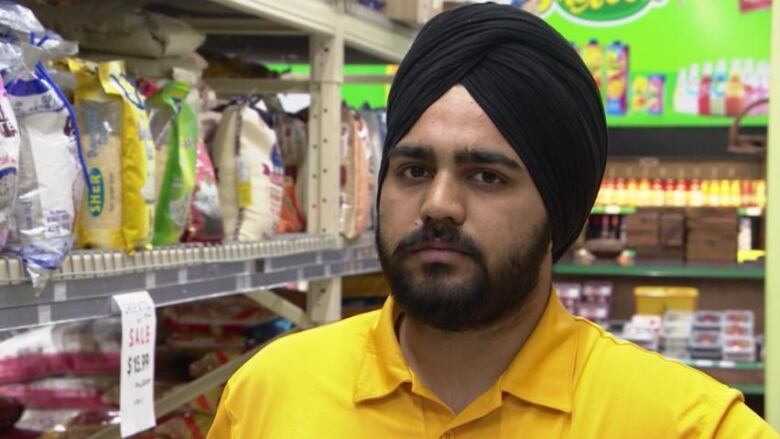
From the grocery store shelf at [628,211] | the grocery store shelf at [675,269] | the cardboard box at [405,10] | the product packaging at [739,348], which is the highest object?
the cardboard box at [405,10]

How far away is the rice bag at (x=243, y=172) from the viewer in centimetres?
276

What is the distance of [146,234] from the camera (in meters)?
A: 2.19

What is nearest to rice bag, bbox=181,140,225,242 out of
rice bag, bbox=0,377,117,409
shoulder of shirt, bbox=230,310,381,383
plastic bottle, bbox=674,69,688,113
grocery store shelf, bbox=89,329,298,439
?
grocery store shelf, bbox=89,329,298,439

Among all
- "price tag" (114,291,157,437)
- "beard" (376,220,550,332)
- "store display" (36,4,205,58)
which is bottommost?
"price tag" (114,291,157,437)

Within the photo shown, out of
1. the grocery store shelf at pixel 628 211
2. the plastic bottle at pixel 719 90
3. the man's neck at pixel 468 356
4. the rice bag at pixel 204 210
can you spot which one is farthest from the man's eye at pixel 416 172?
the plastic bottle at pixel 719 90

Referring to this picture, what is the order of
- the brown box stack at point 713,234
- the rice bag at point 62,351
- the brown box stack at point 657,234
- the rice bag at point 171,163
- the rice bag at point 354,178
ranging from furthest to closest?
the brown box stack at point 657,234
the brown box stack at point 713,234
the rice bag at point 354,178
the rice bag at point 62,351
the rice bag at point 171,163

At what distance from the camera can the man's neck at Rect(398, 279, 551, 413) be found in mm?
1439

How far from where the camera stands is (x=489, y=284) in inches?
53.7

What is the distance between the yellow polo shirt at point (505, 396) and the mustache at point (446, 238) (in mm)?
158

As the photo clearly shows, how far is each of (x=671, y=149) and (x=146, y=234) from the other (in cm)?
616

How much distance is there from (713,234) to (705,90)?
1.05 meters

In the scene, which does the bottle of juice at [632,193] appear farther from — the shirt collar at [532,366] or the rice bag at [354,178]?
the shirt collar at [532,366]

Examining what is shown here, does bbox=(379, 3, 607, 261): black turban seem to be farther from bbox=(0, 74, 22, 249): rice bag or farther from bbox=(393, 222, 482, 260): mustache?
bbox=(0, 74, 22, 249): rice bag

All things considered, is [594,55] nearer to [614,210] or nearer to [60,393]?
[614,210]
